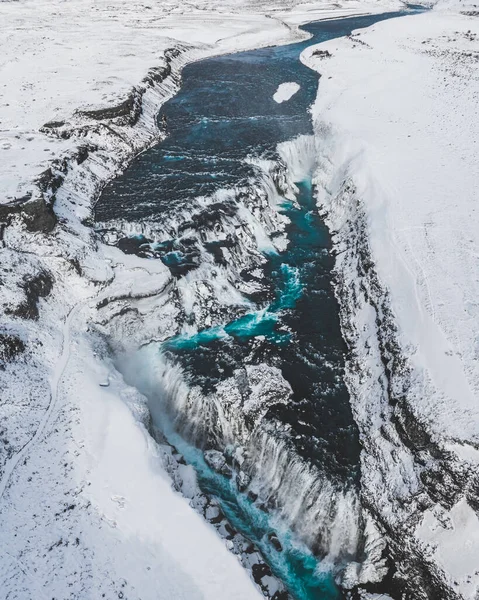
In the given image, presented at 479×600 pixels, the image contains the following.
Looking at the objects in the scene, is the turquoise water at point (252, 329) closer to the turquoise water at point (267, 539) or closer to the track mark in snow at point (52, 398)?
the track mark in snow at point (52, 398)

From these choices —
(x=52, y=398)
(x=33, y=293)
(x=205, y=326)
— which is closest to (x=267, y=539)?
(x=52, y=398)

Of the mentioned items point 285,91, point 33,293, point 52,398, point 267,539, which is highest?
point 285,91

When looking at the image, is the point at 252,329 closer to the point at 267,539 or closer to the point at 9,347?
the point at 267,539

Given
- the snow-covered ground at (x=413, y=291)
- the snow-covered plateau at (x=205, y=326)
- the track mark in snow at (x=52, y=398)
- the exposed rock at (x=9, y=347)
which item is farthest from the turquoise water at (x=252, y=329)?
the exposed rock at (x=9, y=347)

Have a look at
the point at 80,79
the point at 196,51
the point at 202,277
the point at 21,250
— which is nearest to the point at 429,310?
the point at 202,277

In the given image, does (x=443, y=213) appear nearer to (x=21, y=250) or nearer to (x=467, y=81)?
(x=21, y=250)

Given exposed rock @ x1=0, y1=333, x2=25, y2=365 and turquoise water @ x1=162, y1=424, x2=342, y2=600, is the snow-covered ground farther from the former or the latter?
exposed rock @ x1=0, y1=333, x2=25, y2=365

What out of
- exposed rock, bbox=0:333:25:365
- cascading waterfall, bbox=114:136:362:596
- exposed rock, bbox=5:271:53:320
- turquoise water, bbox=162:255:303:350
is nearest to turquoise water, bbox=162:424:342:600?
cascading waterfall, bbox=114:136:362:596
